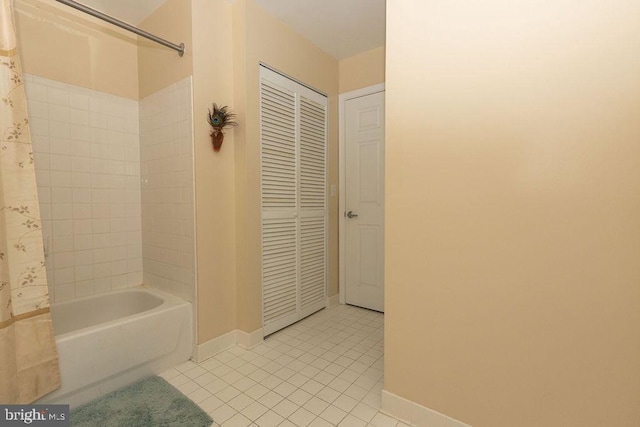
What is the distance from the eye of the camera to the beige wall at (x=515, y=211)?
93 centimetres

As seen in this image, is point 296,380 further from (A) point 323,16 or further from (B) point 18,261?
(A) point 323,16

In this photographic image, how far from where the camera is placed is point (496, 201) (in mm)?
1107

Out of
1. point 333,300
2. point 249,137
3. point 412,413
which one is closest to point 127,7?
point 249,137

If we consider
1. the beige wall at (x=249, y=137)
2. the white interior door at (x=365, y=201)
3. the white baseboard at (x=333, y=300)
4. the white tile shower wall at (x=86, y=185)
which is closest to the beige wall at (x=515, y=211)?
the beige wall at (x=249, y=137)

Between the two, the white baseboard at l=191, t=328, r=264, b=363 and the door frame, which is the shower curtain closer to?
the white baseboard at l=191, t=328, r=264, b=363

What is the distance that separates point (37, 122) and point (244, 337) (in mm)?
1894

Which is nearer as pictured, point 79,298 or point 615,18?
point 615,18

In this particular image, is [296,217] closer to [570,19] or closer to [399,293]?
[399,293]

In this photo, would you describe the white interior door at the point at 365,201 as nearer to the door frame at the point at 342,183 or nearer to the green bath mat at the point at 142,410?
the door frame at the point at 342,183

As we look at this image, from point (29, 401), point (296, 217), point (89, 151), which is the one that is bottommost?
point (29, 401)

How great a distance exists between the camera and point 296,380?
1638 mm

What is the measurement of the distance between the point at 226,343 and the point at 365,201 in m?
1.65

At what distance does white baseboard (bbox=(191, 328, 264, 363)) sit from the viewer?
1829 millimetres

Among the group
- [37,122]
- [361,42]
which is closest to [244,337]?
[37,122]
